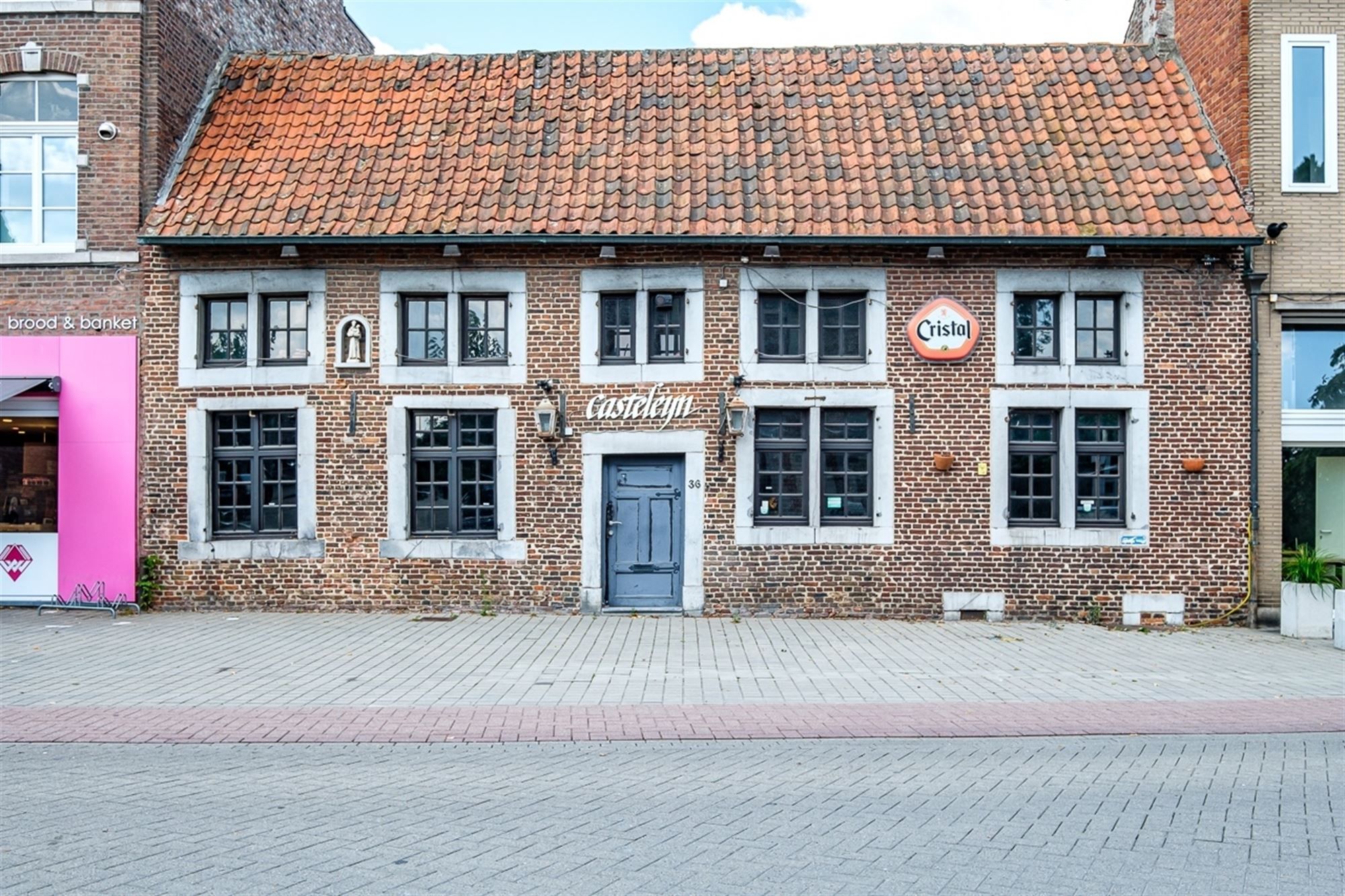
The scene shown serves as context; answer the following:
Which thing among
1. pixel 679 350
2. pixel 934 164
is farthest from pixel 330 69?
pixel 934 164

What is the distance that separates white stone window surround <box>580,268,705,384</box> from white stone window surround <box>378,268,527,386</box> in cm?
85

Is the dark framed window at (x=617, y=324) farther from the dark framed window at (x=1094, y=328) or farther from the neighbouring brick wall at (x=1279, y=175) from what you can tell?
the neighbouring brick wall at (x=1279, y=175)

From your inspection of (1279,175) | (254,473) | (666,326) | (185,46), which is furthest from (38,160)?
(1279,175)

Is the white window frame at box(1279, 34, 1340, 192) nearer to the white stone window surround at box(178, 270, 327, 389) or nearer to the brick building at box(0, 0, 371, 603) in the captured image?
the white stone window surround at box(178, 270, 327, 389)

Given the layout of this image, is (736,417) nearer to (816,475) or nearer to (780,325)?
(816,475)

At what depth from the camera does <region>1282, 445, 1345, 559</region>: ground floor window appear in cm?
1457

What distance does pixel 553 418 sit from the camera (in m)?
14.2

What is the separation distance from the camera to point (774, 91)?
1633cm

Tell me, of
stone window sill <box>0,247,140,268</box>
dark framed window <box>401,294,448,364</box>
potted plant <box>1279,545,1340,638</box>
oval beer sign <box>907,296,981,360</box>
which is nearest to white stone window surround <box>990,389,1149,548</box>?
oval beer sign <box>907,296,981,360</box>

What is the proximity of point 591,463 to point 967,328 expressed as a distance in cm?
546

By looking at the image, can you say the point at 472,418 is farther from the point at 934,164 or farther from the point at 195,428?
the point at 934,164

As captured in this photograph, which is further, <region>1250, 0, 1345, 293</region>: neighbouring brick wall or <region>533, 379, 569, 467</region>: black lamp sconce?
<region>1250, 0, 1345, 293</region>: neighbouring brick wall

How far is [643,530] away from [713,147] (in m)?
5.66

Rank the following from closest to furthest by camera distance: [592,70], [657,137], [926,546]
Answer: [926,546] → [657,137] → [592,70]
